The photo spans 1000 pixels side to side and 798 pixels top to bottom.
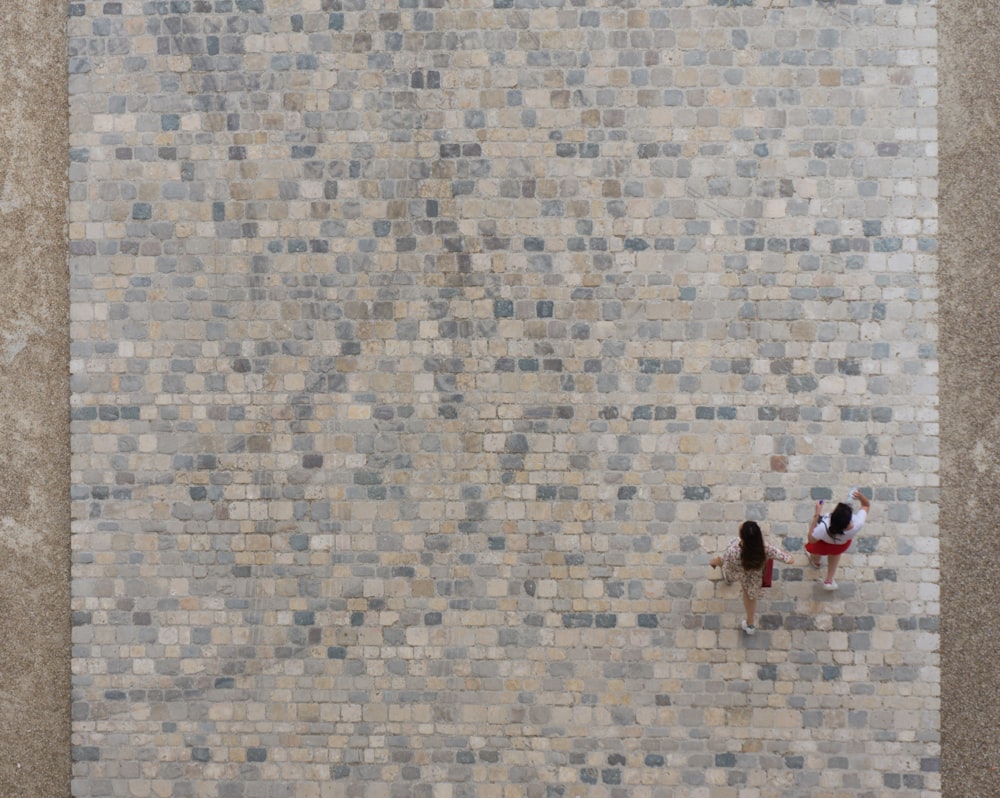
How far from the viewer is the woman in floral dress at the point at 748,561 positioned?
4.93 metres

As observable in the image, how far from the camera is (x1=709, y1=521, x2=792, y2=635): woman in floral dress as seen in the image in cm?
493

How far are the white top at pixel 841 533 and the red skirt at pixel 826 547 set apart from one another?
1.3 inches

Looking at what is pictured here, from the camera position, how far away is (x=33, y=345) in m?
5.90

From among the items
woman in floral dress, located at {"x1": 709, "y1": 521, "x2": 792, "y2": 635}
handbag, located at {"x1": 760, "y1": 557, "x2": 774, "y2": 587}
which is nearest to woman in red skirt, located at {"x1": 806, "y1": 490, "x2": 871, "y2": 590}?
woman in floral dress, located at {"x1": 709, "y1": 521, "x2": 792, "y2": 635}

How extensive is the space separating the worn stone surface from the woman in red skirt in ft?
19.8

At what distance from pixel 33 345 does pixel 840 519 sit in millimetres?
6570

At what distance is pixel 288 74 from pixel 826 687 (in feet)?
21.4

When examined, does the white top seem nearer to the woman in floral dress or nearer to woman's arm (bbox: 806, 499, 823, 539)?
woman's arm (bbox: 806, 499, 823, 539)

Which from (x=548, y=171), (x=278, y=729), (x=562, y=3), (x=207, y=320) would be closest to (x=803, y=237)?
(x=548, y=171)

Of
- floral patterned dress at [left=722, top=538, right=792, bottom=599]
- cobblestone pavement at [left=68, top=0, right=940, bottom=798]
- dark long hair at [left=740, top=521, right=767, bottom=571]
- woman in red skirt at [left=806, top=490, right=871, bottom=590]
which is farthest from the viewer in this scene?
cobblestone pavement at [left=68, top=0, right=940, bottom=798]

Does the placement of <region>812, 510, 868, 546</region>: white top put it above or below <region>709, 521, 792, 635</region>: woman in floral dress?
above

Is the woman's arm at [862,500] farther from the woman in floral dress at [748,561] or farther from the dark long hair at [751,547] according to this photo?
the dark long hair at [751,547]

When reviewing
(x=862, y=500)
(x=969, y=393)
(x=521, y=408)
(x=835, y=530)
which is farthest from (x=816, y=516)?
(x=521, y=408)

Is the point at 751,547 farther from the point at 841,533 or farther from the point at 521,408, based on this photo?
the point at 521,408
